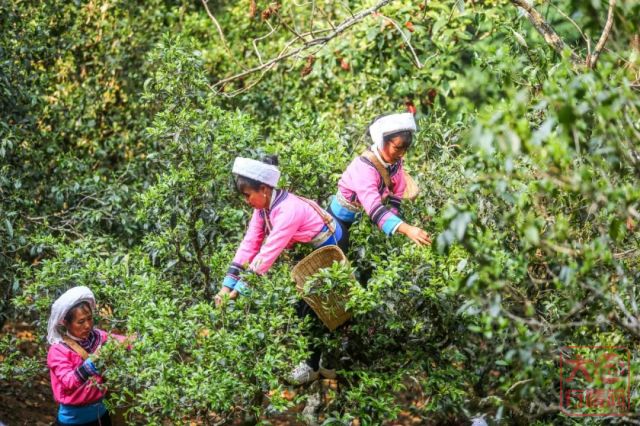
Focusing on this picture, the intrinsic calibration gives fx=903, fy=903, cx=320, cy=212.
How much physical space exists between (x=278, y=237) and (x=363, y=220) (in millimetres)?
583

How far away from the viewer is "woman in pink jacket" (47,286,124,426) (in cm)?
491

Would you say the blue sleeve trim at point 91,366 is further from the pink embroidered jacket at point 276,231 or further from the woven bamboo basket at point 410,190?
the woven bamboo basket at point 410,190

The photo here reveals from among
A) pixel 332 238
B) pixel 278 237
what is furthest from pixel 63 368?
pixel 332 238

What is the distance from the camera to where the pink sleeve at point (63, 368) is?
4910 millimetres

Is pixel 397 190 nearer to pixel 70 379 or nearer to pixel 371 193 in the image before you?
pixel 371 193

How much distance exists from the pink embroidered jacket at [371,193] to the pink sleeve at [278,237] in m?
0.40

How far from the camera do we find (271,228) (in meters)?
5.18

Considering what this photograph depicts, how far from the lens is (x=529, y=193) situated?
4215 mm

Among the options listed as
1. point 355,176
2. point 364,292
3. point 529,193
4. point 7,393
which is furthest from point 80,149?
point 529,193

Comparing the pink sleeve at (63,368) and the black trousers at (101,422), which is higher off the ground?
the pink sleeve at (63,368)

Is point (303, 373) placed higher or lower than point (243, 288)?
lower

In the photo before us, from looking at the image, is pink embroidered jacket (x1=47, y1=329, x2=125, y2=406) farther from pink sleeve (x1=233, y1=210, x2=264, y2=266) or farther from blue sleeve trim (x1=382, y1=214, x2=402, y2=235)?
blue sleeve trim (x1=382, y1=214, x2=402, y2=235)

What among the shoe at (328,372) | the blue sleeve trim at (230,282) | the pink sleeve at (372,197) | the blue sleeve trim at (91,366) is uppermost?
the pink sleeve at (372,197)

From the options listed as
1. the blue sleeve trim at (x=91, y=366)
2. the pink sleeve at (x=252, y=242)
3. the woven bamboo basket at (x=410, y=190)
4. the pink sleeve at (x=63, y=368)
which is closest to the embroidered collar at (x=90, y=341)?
A: the pink sleeve at (x=63, y=368)
